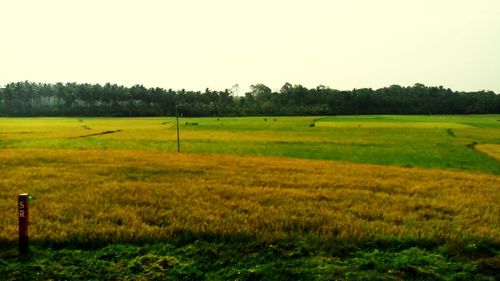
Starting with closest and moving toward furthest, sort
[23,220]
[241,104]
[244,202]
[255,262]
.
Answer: [255,262] < [23,220] < [244,202] < [241,104]

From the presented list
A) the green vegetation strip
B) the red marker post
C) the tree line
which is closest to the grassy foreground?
the green vegetation strip

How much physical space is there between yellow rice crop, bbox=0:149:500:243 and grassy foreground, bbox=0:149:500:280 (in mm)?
46

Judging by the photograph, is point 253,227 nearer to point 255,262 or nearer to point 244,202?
point 255,262

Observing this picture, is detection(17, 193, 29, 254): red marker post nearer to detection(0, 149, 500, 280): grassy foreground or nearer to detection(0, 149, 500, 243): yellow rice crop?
detection(0, 149, 500, 280): grassy foreground

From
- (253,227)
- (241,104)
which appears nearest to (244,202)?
(253,227)

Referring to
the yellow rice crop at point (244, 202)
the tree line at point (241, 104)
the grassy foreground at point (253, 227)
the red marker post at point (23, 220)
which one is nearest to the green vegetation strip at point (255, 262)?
the grassy foreground at point (253, 227)

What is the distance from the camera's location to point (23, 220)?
28.3 ft

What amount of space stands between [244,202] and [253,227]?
278 centimetres

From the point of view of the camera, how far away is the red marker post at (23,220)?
854 cm

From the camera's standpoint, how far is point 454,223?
11203 millimetres

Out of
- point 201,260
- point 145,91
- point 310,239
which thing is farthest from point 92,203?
point 145,91

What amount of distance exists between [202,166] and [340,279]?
49.8 feet

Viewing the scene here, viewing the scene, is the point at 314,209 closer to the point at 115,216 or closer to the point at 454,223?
the point at 454,223

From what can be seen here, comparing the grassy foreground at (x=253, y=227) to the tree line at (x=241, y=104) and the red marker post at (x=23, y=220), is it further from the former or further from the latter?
the tree line at (x=241, y=104)
